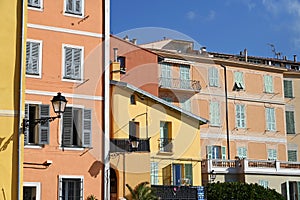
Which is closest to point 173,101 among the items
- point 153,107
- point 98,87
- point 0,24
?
point 153,107

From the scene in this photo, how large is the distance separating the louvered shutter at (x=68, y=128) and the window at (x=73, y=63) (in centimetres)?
136

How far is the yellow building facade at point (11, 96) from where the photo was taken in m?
15.1

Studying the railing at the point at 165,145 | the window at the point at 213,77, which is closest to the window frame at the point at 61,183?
the railing at the point at 165,145

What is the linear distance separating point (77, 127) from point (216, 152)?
68.3 feet

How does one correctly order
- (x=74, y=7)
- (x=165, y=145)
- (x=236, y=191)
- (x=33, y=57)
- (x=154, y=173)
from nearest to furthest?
1. (x=33, y=57)
2. (x=74, y=7)
3. (x=154, y=173)
4. (x=165, y=145)
5. (x=236, y=191)

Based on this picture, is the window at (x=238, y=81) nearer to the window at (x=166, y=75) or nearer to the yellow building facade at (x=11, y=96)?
the window at (x=166, y=75)

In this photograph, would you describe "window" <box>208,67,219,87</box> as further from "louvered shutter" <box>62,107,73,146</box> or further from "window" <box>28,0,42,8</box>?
"window" <box>28,0,42,8</box>

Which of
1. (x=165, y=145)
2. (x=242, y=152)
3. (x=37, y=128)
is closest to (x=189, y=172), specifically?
(x=165, y=145)

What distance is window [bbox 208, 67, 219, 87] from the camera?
43.4m

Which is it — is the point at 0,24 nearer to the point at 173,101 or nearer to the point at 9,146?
the point at 9,146

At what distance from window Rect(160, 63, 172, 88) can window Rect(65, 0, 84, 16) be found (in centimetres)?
1683

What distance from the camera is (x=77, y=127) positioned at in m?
22.9

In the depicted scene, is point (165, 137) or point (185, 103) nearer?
point (165, 137)

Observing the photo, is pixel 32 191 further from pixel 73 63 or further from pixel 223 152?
pixel 223 152
